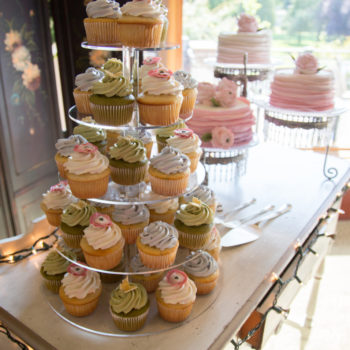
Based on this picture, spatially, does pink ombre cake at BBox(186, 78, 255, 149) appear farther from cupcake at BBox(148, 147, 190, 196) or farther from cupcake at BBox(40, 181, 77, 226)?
cupcake at BBox(40, 181, 77, 226)

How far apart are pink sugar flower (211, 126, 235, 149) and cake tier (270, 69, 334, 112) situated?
1.24 ft

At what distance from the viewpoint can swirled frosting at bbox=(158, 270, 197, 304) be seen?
1.10 meters

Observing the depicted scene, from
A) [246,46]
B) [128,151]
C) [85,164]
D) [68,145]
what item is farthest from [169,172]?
[246,46]

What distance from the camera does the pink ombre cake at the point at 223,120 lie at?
166cm

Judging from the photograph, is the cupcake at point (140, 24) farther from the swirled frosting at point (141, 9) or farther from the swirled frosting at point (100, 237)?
the swirled frosting at point (100, 237)

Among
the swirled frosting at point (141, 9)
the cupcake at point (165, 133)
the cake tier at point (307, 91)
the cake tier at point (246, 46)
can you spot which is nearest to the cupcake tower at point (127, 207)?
the swirled frosting at point (141, 9)

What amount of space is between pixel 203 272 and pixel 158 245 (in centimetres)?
20

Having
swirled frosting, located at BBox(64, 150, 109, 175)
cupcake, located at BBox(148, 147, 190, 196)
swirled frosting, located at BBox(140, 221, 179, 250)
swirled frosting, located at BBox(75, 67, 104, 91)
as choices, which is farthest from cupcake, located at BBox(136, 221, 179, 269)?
swirled frosting, located at BBox(75, 67, 104, 91)

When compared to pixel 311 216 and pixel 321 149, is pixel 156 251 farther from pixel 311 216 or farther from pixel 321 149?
pixel 321 149

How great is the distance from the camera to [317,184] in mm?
1928

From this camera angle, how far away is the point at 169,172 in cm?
117

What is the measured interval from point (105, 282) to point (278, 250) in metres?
0.61

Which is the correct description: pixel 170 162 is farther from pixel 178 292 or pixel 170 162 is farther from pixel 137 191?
pixel 178 292

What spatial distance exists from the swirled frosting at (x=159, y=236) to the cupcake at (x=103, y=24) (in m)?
0.53
